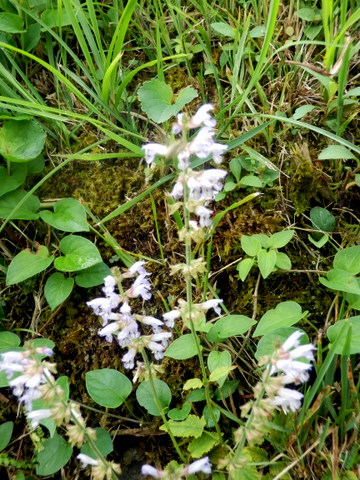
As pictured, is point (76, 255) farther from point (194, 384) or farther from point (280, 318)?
point (280, 318)

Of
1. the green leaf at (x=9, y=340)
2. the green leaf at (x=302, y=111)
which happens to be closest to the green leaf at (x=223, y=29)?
the green leaf at (x=302, y=111)

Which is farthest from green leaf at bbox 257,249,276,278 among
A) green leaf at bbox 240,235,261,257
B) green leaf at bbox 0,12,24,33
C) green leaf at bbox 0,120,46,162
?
green leaf at bbox 0,12,24,33

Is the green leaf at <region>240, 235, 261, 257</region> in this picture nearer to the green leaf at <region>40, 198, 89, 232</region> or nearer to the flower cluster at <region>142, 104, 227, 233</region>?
the flower cluster at <region>142, 104, 227, 233</region>

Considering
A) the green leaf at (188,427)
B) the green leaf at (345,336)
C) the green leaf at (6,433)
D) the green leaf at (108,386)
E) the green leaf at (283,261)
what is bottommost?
the green leaf at (188,427)

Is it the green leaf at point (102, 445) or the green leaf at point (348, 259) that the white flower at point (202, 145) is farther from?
the green leaf at point (102, 445)

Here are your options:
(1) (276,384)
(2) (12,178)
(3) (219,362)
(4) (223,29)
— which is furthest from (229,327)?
(4) (223,29)

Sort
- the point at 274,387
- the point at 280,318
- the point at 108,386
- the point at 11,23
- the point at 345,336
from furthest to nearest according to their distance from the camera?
1. the point at 11,23
2. the point at 108,386
3. the point at 280,318
4. the point at 345,336
5. the point at 274,387
